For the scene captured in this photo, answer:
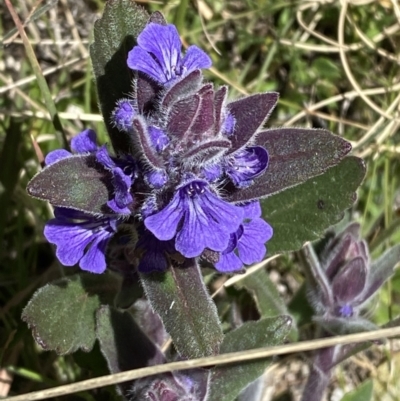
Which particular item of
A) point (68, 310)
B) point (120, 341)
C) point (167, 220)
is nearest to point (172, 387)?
point (120, 341)

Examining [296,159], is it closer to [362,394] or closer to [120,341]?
[120,341]

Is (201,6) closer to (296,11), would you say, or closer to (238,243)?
(296,11)

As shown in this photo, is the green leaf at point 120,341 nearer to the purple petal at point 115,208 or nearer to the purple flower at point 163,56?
the purple petal at point 115,208

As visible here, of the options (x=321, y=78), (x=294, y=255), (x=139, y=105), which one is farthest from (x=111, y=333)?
(x=321, y=78)

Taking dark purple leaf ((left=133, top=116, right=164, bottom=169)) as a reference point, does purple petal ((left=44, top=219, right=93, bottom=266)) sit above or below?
below

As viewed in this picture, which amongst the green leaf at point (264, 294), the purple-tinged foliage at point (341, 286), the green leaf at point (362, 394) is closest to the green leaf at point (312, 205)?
the purple-tinged foliage at point (341, 286)

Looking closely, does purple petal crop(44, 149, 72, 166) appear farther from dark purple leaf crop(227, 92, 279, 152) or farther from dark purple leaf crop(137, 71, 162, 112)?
dark purple leaf crop(227, 92, 279, 152)

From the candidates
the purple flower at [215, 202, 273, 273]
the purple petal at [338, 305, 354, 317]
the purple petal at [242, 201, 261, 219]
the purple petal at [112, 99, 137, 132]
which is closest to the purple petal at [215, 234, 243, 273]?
the purple flower at [215, 202, 273, 273]
